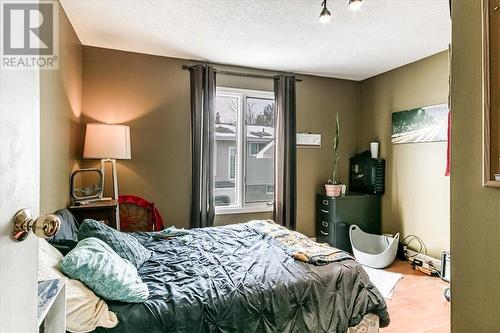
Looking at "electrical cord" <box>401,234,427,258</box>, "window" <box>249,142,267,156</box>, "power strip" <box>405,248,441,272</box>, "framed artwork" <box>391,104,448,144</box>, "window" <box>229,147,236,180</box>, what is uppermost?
"framed artwork" <box>391,104,448,144</box>

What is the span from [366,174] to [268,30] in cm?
246

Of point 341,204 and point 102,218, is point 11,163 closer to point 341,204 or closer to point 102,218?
point 102,218

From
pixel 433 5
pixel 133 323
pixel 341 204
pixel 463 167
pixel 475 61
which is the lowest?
pixel 133 323

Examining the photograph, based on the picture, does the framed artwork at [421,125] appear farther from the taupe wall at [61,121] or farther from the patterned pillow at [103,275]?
the taupe wall at [61,121]

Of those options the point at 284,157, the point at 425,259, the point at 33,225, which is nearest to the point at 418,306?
the point at 425,259

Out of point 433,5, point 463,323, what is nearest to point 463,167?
point 463,323

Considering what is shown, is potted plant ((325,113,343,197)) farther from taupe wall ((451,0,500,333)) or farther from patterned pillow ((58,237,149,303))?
taupe wall ((451,0,500,333))

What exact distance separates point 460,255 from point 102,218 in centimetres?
272

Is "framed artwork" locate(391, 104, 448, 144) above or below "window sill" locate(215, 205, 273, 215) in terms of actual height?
above

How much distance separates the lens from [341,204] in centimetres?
387

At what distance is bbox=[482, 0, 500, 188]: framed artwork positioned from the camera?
753 mm

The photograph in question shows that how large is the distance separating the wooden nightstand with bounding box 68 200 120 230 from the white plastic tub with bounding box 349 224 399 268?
2788 mm

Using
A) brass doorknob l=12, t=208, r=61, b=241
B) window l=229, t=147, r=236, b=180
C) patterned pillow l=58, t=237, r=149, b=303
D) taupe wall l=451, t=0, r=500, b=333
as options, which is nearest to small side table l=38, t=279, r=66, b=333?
brass doorknob l=12, t=208, r=61, b=241

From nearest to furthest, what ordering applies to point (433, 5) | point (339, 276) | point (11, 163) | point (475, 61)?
point (11, 163) → point (475, 61) → point (339, 276) → point (433, 5)
